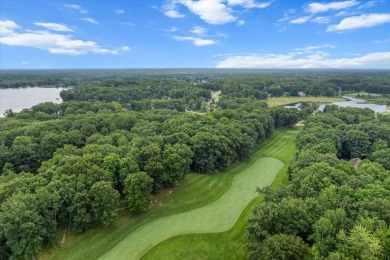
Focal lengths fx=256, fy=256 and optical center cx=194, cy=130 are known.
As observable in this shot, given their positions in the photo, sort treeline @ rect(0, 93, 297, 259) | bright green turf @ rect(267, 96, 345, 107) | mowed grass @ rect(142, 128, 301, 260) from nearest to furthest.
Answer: treeline @ rect(0, 93, 297, 259) < mowed grass @ rect(142, 128, 301, 260) < bright green turf @ rect(267, 96, 345, 107)

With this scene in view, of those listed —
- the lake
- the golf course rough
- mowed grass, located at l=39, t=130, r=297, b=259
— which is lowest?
the golf course rough

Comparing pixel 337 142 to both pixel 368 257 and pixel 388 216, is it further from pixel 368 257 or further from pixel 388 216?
pixel 368 257

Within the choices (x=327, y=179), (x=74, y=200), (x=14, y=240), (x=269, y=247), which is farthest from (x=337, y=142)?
(x=14, y=240)

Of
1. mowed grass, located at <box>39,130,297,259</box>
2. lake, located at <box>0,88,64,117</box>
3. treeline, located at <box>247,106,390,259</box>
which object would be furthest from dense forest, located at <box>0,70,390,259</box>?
lake, located at <box>0,88,64,117</box>

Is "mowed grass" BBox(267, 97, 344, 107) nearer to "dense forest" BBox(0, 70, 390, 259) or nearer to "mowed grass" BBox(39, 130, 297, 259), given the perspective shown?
"dense forest" BBox(0, 70, 390, 259)

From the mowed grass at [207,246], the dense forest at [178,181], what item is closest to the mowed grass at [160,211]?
the dense forest at [178,181]

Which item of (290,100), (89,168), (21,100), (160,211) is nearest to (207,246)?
(160,211)

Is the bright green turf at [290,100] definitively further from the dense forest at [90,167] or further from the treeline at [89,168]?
the treeline at [89,168]
